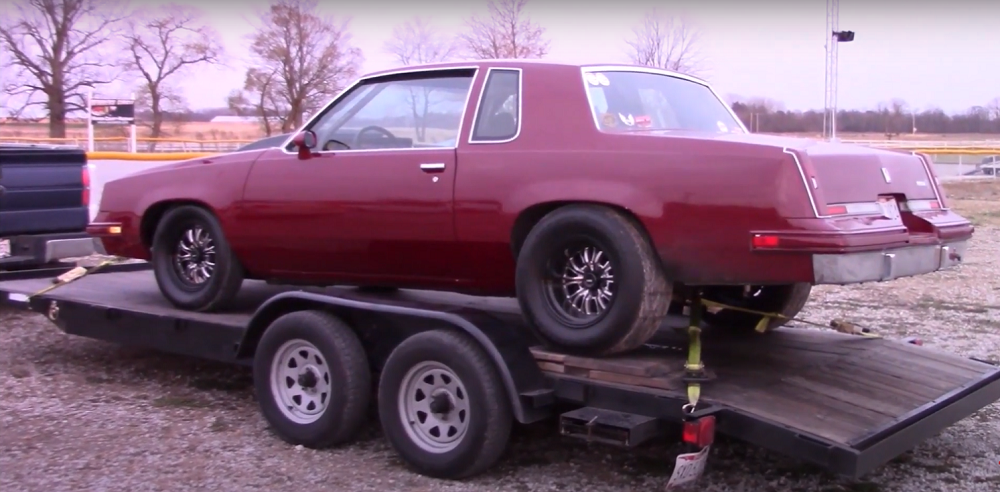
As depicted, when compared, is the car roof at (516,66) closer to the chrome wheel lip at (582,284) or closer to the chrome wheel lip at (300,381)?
the chrome wheel lip at (582,284)

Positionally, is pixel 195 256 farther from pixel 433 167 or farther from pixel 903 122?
pixel 903 122

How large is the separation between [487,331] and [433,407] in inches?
17.5

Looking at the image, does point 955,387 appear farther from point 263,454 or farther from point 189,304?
point 189,304

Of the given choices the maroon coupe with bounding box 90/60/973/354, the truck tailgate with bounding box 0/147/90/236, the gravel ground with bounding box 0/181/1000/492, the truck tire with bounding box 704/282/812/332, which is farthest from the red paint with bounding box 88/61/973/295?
the truck tailgate with bounding box 0/147/90/236

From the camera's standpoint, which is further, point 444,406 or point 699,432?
point 444,406

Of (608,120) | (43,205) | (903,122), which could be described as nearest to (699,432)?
(608,120)

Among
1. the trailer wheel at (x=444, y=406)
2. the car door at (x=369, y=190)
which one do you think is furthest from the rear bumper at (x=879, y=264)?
the car door at (x=369, y=190)

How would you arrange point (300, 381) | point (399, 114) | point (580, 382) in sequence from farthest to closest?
point (399, 114) → point (300, 381) → point (580, 382)

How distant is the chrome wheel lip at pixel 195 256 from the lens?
20.6 ft

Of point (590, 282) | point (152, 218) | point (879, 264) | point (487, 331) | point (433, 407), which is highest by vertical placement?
point (152, 218)

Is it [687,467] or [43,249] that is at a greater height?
[43,249]

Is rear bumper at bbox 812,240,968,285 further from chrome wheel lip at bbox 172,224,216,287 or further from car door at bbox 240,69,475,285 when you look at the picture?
chrome wheel lip at bbox 172,224,216,287

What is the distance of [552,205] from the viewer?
4781 mm

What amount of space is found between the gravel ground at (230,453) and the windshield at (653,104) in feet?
5.50
